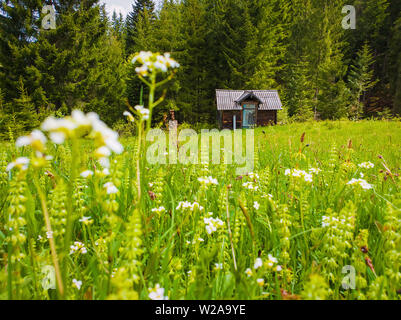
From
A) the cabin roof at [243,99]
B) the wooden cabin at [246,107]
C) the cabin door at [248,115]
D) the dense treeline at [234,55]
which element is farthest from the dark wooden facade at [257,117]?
the dense treeline at [234,55]

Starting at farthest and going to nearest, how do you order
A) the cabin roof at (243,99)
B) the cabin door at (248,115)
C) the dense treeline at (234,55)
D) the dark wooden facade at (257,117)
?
the dark wooden facade at (257,117) → the cabin door at (248,115) → the cabin roof at (243,99) → the dense treeline at (234,55)

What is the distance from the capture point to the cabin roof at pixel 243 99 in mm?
25391

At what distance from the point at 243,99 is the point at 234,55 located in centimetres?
869

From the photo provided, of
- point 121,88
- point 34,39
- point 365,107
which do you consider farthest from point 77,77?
point 365,107

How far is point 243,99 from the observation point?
2545 cm

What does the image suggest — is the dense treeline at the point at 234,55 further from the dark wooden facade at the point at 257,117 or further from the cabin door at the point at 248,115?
the cabin door at the point at 248,115

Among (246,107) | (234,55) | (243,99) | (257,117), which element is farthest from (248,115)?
(234,55)

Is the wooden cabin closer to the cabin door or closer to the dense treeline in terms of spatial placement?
the cabin door

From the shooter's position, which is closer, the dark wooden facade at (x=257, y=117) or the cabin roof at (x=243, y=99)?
the cabin roof at (x=243, y=99)

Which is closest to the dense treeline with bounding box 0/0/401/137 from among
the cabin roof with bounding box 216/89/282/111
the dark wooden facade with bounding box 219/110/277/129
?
the dark wooden facade with bounding box 219/110/277/129

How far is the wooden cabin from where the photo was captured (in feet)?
83.9

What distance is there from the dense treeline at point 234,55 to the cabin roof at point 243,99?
2896mm

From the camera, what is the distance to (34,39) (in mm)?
20516
